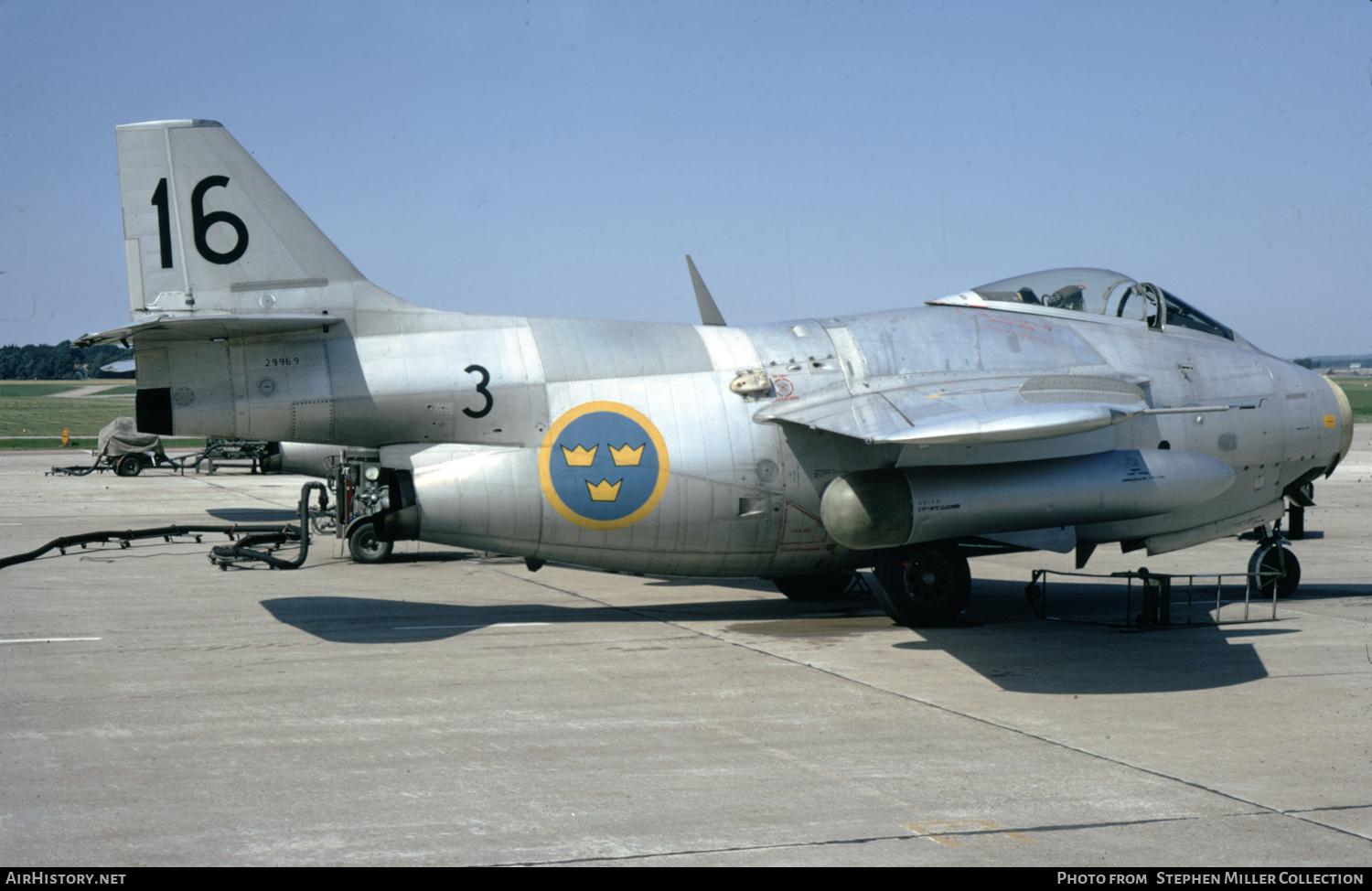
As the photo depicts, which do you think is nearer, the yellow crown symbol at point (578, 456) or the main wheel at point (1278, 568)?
the yellow crown symbol at point (578, 456)

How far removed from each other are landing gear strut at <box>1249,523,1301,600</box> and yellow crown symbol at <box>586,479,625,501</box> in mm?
8128

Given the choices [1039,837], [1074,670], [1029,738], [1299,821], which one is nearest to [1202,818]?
[1299,821]

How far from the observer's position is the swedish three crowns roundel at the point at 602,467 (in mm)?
11773

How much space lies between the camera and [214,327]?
35.2ft

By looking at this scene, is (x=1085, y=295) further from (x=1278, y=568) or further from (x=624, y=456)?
(x=624, y=456)

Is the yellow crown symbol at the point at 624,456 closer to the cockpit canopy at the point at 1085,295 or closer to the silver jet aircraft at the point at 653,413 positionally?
the silver jet aircraft at the point at 653,413

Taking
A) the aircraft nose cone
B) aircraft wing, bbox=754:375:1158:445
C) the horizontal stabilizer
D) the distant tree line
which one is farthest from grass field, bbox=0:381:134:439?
the aircraft nose cone

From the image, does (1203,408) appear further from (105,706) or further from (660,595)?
(105,706)

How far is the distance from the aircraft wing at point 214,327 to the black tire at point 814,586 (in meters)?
6.61

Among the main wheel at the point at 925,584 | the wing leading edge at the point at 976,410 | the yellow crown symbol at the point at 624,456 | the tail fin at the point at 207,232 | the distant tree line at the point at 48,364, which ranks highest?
the distant tree line at the point at 48,364

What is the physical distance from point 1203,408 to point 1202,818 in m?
6.84

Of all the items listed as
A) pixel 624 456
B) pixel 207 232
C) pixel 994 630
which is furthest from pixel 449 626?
pixel 994 630

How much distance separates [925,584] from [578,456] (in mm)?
4052

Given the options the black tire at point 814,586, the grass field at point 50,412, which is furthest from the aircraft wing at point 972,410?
the grass field at point 50,412
